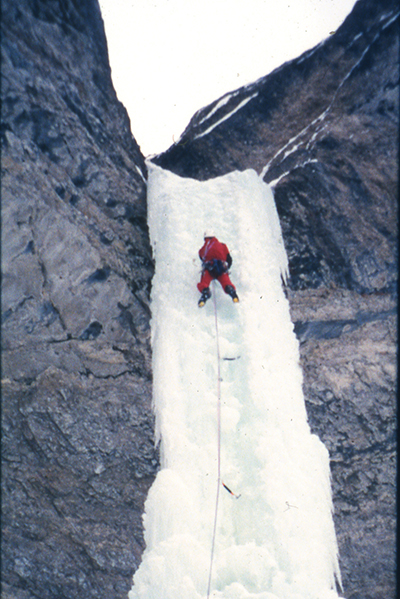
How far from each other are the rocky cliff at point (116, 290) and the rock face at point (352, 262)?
2cm

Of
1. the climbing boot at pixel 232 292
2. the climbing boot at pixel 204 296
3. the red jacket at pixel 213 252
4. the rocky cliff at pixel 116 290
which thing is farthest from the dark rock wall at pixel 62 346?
the climbing boot at pixel 232 292

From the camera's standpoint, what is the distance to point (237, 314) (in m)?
5.00

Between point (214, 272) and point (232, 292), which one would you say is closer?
point (232, 292)

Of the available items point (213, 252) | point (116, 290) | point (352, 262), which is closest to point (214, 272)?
point (213, 252)

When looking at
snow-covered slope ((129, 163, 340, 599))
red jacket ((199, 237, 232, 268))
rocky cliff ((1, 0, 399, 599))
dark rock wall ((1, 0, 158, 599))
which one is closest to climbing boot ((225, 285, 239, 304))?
snow-covered slope ((129, 163, 340, 599))

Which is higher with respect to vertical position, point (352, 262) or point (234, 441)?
point (352, 262)

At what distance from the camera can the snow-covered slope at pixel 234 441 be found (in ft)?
11.2

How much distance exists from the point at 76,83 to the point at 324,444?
670 cm

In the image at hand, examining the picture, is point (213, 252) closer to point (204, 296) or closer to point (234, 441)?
point (204, 296)

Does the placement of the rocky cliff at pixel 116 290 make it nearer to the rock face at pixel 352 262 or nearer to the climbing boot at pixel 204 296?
the rock face at pixel 352 262

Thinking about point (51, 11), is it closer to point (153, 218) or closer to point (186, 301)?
point (153, 218)

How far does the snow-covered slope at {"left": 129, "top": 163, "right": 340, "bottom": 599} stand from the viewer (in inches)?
134

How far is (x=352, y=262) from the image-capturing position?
17.6 ft

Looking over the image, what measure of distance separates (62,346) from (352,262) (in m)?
4.49
